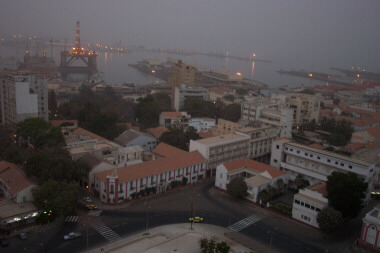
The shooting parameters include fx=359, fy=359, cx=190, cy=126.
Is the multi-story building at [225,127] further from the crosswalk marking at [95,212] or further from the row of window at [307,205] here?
the crosswalk marking at [95,212]

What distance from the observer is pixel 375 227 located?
6.27 meters

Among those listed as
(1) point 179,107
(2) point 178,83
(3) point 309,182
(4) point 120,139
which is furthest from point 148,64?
(3) point 309,182

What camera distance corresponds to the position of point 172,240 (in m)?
6.18

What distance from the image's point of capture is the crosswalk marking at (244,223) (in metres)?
6.85

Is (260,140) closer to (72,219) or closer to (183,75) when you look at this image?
(72,219)

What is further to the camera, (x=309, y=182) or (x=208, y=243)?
(x=309, y=182)

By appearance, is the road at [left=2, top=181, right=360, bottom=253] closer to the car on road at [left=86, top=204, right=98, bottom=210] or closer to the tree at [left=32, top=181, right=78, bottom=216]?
the car on road at [left=86, top=204, right=98, bottom=210]

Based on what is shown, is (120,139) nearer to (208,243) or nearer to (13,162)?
(13,162)

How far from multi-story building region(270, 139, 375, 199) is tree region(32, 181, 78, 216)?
531 centimetres

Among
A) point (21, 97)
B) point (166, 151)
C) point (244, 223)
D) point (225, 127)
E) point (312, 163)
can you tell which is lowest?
point (244, 223)

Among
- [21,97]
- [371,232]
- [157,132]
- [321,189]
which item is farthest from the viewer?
[157,132]

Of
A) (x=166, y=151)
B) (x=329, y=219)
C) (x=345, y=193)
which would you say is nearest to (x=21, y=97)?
(x=166, y=151)

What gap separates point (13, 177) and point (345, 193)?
669cm

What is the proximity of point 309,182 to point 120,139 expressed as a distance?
18.9 ft
